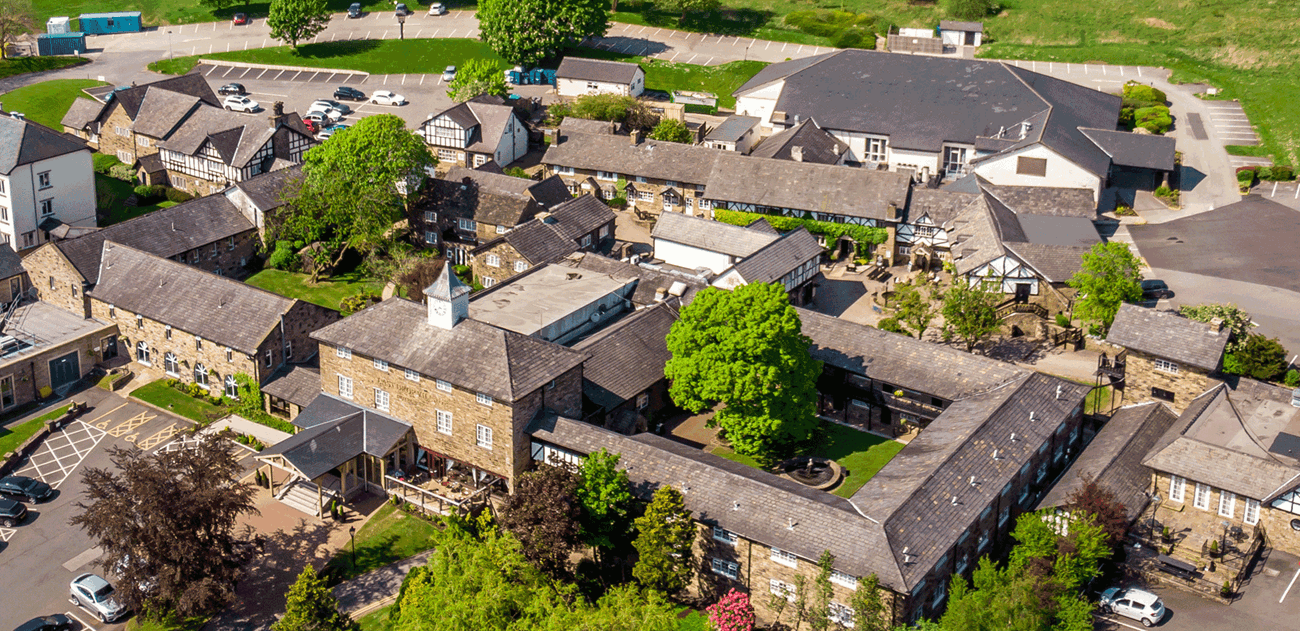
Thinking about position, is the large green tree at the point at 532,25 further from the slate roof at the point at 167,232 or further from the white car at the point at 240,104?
the slate roof at the point at 167,232

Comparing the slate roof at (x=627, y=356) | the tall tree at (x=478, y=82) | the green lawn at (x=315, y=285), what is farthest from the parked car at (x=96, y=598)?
→ the tall tree at (x=478, y=82)

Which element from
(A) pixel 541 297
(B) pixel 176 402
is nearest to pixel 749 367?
(A) pixel 541 297

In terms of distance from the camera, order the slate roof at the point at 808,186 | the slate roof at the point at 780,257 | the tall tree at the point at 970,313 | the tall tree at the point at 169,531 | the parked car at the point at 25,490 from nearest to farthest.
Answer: the tall tree at the point at 169,531 → the parked car at the point at 25,490 → the tall tree at the point at 970,313 → the slate roof at the point at 780,257 → the slate roof at the point at 808,186

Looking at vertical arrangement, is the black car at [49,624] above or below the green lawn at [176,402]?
below

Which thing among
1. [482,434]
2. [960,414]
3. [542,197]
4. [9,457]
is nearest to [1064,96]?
[542,197]

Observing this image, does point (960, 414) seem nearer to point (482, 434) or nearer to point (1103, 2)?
point (482, 434)

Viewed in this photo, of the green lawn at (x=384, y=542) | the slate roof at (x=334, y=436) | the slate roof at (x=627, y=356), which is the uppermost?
the slate roof at (x=627, y=356)

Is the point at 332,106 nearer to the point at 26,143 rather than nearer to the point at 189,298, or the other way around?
the point at 26,143
